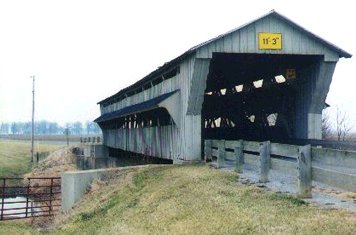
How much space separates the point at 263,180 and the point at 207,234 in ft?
13.1

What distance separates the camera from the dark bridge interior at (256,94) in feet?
71.4

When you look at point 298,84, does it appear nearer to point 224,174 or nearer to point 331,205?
point 224,174

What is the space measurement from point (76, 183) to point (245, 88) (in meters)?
12.3

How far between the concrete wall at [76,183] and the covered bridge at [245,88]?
141 inches

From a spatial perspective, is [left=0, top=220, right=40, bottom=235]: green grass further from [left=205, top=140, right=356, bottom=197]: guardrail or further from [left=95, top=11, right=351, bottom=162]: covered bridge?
[left=205, top=140, right=356, bottom=197]: guardrail

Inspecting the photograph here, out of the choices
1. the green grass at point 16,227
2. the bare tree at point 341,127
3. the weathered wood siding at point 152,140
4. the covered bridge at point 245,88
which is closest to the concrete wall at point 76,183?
the green grass at point 16,227

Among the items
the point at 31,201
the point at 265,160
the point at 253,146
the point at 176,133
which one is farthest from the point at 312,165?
the point at 31,201

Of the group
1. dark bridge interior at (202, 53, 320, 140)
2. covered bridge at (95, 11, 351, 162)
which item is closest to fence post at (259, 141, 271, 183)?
covered bridge at (95, 11, 351, 162)

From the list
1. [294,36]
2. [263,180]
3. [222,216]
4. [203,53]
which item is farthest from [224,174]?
[294,36]

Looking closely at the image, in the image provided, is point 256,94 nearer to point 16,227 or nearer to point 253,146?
point 253,146

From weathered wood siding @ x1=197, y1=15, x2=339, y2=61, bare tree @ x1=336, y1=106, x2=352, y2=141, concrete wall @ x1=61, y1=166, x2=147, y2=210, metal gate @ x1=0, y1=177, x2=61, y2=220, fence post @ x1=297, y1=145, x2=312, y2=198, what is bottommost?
metal gate @ x1=0, y1=177, x2=61, y2=220

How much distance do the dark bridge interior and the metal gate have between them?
30.0 ft

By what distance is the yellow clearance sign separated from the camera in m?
18.9

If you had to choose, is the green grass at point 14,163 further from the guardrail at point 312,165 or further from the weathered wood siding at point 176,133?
the guardrail at point 312,165
